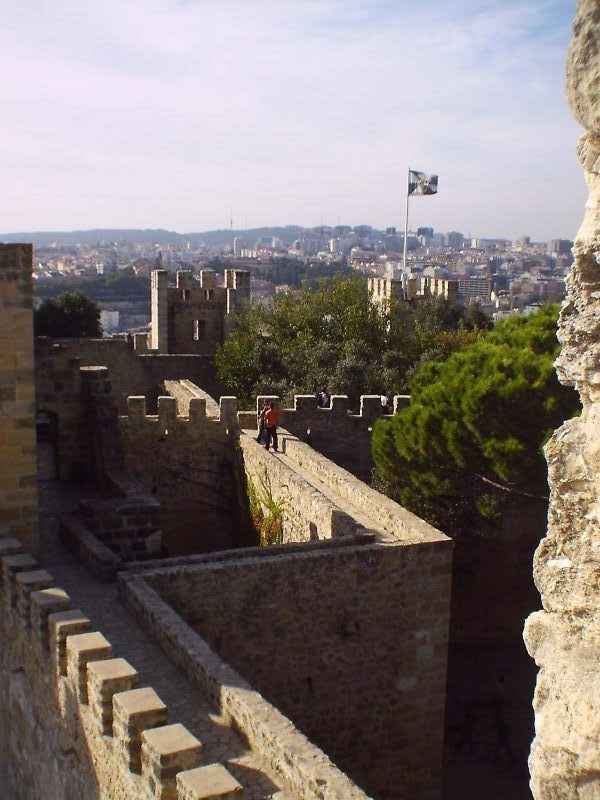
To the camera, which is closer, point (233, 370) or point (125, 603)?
point (125, 603)

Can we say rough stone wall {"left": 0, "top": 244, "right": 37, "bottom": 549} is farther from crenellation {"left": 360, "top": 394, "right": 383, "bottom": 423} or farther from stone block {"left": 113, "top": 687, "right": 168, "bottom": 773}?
crenellation {"left": 360, "top": 394, "right": 383, "bottom": 423}

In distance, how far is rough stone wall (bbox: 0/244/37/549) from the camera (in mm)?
9992

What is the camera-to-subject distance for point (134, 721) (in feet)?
19.8

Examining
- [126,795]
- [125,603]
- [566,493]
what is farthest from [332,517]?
[566,493]

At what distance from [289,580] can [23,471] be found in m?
3.09

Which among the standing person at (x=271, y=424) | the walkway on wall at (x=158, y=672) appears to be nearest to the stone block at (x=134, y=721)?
the walkway on wall at (x=158, y=672)

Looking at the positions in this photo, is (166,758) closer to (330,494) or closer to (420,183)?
(330,494)

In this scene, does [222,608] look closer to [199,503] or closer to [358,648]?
[358,648]

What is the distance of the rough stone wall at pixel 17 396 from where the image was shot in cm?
999

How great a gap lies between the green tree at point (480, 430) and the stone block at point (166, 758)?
7153 millimetres

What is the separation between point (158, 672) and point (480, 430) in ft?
A: 21.1

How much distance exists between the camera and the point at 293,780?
5.88 meters

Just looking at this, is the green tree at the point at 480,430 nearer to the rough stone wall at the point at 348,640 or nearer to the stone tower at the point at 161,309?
the rough stone wall at the point at 348,640

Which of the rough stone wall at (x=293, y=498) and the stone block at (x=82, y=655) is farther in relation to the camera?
the rough stone wall at (x=293, y=498)
